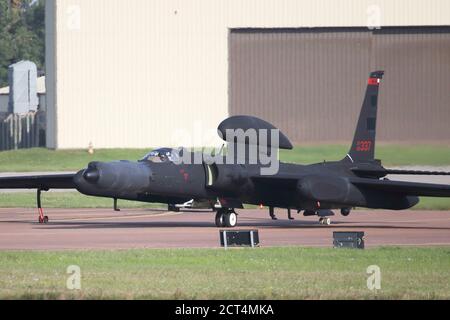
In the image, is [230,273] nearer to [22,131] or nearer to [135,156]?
[135,156]

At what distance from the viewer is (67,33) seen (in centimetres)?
5909

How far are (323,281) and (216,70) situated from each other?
4271 cm

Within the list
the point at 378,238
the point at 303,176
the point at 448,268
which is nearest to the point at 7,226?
the point at 303,176

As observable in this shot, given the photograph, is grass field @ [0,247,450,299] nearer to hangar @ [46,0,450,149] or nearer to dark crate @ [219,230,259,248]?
dark crate @ [219,230,259,248]

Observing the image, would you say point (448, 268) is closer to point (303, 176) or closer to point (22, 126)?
point (303, 176)

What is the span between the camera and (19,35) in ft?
356

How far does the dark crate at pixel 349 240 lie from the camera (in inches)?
888

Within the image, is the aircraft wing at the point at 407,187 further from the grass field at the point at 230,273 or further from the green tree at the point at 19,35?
the green tree at the point at 19,35

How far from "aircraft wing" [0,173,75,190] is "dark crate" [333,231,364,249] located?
10.1 metres

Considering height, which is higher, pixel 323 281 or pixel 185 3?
pixel 185 3

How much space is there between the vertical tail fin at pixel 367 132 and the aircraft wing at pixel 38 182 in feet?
25.3

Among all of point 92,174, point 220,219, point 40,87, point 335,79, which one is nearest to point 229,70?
point 335,79

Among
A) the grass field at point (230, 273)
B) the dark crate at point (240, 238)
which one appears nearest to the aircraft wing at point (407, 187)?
Answer: the grass field at point (230, 273)

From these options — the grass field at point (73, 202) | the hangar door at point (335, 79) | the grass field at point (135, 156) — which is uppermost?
the hangar door at point (335, 79)
